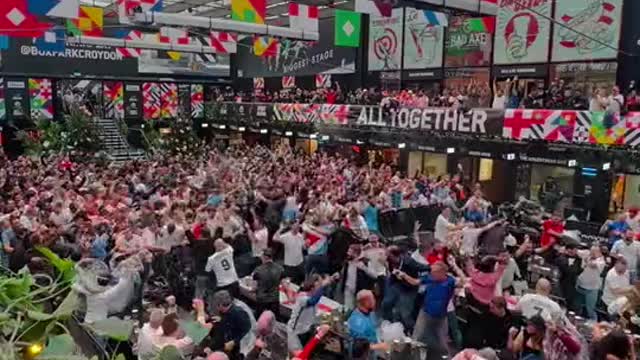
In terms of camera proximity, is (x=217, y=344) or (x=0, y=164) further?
(x=0, y=164)

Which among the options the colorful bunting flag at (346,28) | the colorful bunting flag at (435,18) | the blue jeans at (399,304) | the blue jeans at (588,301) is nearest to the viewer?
the blue jeans at (399,304)

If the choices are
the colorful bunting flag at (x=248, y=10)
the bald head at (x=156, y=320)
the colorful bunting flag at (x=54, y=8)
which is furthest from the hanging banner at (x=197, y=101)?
the bald head at (x=156, y=320)

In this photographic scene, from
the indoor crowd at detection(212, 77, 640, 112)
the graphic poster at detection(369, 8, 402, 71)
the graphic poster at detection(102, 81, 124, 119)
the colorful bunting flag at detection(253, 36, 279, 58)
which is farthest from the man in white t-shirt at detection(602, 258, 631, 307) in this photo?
the graphic poster at detection(102, 81, 124, 119)

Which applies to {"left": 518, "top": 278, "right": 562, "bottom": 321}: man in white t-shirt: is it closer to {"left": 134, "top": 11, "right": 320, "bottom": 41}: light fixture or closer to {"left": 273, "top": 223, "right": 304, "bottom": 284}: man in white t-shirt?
{"left": 273, "top": 223, "right": 304, "bottom": 284}: man in white t-shirt

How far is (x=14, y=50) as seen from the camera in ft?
80.5

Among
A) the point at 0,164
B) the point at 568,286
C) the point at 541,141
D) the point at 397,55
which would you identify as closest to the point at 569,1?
the point at 541,141

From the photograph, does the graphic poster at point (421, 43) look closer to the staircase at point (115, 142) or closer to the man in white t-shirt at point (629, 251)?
the staircase at point (115, 142)

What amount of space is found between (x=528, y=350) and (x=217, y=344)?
261 centimetres

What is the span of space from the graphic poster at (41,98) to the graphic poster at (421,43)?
48.9 ft

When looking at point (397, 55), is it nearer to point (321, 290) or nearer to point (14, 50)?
point (14, 50)

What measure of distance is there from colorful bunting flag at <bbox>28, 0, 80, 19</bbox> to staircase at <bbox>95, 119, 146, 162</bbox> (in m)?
14.5

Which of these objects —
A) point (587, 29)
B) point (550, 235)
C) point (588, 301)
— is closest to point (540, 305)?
point (588, 301)

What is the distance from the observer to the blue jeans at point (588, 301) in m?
7.29

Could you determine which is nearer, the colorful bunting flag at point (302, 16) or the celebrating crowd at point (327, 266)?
the celebrating crowd at point (327, 266)
